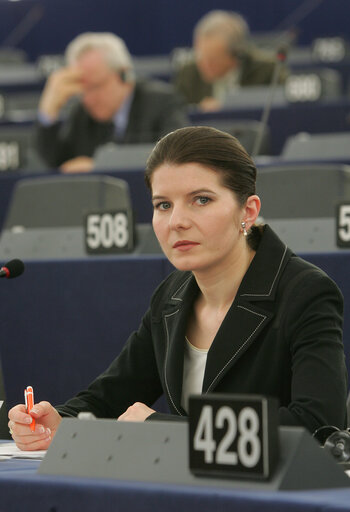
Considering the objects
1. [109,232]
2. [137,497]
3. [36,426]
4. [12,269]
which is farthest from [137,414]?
[109,232]

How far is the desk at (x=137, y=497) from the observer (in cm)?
133

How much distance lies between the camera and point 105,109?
6.10 metres

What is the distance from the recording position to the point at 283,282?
2.24 meters

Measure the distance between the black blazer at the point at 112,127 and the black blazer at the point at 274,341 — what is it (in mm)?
3566

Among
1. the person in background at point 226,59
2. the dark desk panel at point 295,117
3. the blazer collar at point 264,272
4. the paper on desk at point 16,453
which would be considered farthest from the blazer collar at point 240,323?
the person in background at point 226,59

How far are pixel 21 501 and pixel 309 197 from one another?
276cm

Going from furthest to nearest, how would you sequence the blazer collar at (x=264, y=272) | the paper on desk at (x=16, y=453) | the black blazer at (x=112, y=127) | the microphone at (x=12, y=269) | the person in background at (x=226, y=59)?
the person in background at (x=226, y=59)
the black blazer at (x=112, y=127)
the microphone at (x=12, y=269)
the blazer collar at (x=264, y=272)
the paper on desk at (x=16, y=453)

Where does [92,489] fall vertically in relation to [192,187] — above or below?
below

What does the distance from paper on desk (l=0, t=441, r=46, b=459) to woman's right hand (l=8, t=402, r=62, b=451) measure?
19 mm

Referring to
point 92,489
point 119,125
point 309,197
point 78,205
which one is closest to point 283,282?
point 92,489

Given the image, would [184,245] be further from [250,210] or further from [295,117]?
[295,117]

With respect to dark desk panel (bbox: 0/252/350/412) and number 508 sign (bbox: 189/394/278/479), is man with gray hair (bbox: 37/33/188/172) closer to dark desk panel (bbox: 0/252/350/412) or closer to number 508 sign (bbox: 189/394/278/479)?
dark desk panel (bbox: 0/252/350/412)

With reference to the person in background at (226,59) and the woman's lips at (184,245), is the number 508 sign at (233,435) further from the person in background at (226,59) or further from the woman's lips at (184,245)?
the person in background at (226,59)

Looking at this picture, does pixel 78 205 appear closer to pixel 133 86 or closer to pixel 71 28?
pixel 133 86
